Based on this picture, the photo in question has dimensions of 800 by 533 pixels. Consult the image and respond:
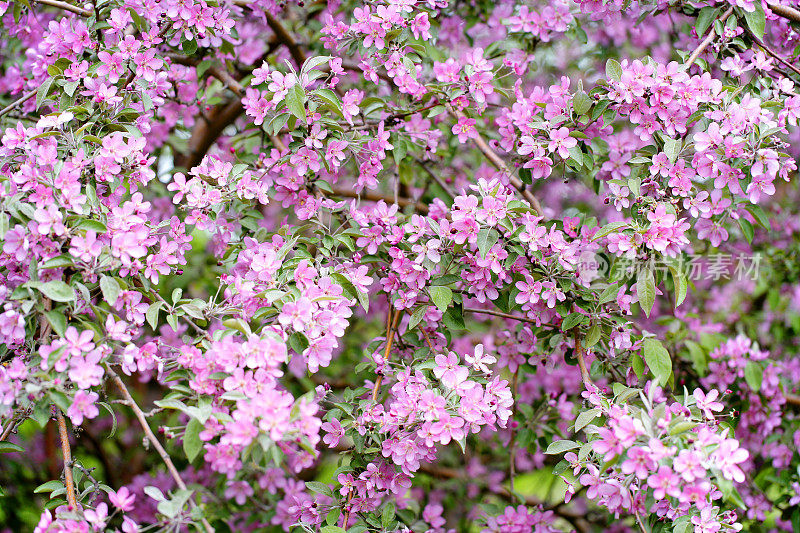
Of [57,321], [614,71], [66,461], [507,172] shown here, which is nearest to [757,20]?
[614,71]

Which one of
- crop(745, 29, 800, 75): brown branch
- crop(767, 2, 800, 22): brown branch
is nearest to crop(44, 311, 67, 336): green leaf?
crop(745, 29, 800, 75): brown branch

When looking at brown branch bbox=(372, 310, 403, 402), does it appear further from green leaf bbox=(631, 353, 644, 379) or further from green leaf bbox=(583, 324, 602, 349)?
green leaf bbox=(631, 353, 644, 379)

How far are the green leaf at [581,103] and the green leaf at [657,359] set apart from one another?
58 cm

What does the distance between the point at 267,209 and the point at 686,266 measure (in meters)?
2.09

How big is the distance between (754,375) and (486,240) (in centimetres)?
120

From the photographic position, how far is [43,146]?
4.76ft

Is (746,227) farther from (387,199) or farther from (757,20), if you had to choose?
Answer: (387,199)

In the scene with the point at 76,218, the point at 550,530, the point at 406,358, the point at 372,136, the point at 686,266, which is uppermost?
the point at 76,218

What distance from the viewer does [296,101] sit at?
1607 mm

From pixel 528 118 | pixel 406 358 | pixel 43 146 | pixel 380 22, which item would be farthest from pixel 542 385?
pixel 43 146

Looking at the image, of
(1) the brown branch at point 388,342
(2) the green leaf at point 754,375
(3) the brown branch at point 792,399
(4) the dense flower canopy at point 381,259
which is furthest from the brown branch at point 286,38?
(3) the brown branch at point 792,399

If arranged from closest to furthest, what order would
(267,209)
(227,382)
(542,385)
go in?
(227,382)
(542,385)
(267,209)

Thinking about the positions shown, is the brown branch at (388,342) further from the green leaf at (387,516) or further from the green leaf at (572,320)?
the green leaf at (572,320)

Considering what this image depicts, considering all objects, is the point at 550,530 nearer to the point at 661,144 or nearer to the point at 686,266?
the point at 686,266
